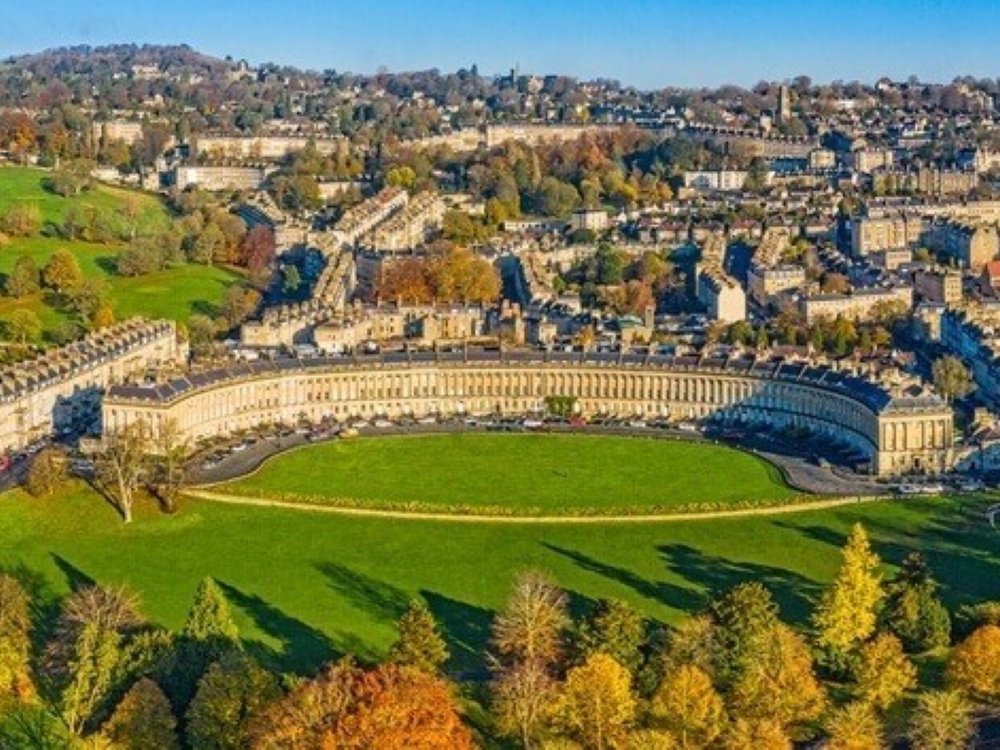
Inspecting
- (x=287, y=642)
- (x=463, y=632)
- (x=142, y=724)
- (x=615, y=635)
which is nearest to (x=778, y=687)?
(x=615, y=635)

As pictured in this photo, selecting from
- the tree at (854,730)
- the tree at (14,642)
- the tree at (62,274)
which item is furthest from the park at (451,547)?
the tree at (62,274)

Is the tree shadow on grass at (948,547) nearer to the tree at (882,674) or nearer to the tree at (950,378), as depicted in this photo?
the tree at (882,674)

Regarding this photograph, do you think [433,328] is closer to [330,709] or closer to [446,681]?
[446,681]

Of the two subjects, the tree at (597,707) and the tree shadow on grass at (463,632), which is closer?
the tree at (597,707)

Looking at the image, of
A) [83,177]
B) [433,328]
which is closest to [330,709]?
[433,328]

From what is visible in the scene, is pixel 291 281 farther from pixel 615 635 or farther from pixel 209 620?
pixel 615 635

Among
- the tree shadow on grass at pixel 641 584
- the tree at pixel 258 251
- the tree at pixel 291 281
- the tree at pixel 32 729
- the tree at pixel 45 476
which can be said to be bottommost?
the tree at pixel 32 729

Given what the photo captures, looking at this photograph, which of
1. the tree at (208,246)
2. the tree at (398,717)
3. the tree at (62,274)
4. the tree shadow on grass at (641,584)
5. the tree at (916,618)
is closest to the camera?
the tree at (398,717)
